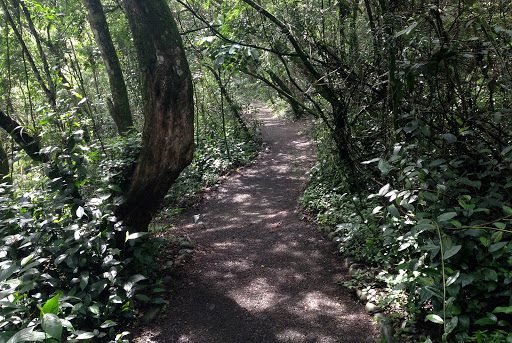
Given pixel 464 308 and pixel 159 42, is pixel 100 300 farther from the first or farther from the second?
pixel 464 308

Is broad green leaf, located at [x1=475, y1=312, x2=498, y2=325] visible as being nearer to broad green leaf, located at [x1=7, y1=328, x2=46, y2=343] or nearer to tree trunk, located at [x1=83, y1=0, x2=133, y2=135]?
broad green leaf, located at [x1=7, y1=328, x2=46, y2=343]

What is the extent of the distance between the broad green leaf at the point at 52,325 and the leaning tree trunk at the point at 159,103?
1.78 metres

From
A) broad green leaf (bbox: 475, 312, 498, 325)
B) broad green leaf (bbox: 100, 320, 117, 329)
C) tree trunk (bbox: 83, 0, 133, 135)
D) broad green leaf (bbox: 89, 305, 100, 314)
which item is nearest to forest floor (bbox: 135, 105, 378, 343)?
broad green leaf (bbox: 100, 320, 117, 329)

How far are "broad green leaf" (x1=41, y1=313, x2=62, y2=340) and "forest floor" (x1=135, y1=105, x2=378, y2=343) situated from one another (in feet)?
5.00

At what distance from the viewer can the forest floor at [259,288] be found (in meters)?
3.40

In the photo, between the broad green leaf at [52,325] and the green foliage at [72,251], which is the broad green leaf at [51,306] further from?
the green foliage at [72,251]

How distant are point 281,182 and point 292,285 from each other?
5.30 meters

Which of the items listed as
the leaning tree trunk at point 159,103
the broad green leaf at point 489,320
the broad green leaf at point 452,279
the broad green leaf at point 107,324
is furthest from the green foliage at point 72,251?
the broad green leaf at point 489,320

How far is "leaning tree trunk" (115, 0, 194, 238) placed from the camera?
4.00m

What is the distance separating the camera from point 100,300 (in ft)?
11.5

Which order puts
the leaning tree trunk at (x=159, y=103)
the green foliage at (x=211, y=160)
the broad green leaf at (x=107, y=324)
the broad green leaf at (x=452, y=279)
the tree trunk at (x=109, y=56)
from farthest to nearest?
the green foliage at (x=211, y=160)
the tree trunk at (x=109, y=56)
the leaning tree trunk at (x=159, y=103)
the broad green leaf at (x=107, y=324)
the broad green leaf at (x=452, y=279)

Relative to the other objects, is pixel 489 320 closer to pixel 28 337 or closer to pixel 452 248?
pixel 452 248

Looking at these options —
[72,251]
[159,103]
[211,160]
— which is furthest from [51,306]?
[211,160]

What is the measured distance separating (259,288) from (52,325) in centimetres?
263
